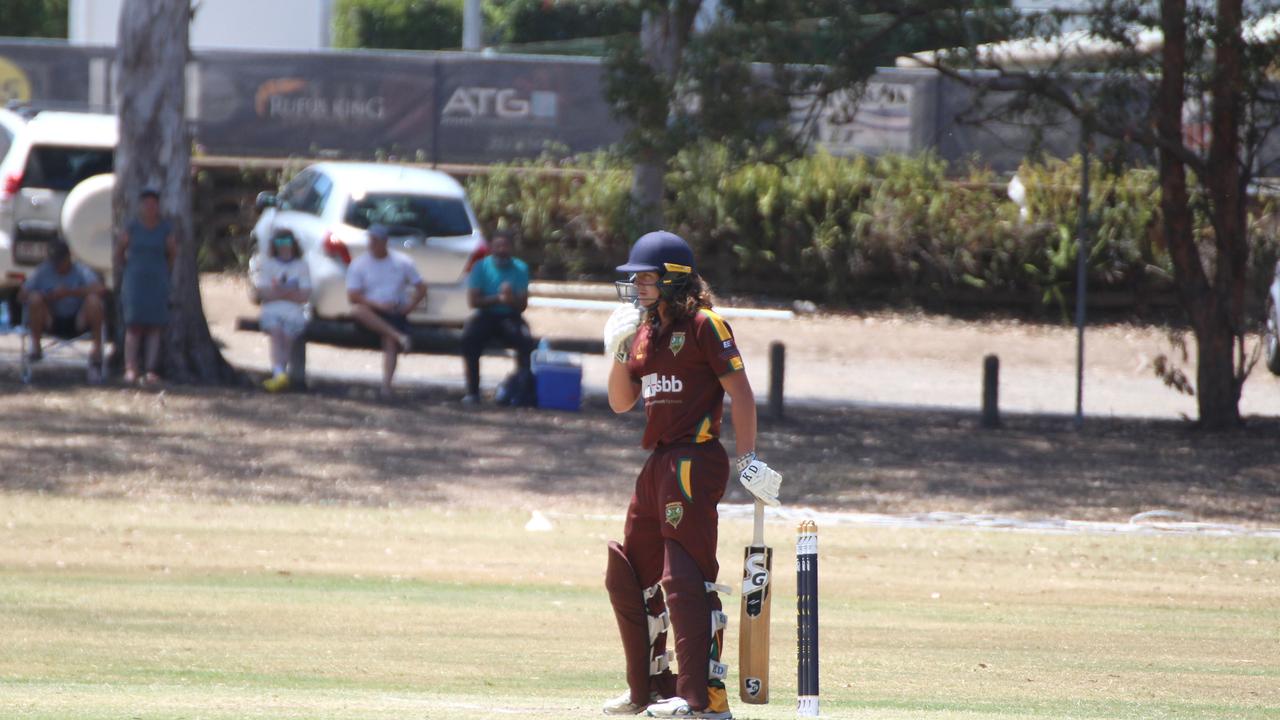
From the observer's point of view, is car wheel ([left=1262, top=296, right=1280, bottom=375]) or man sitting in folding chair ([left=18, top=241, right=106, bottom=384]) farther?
car wheel ([left=1262, top=296, right=1280, bottom=375])

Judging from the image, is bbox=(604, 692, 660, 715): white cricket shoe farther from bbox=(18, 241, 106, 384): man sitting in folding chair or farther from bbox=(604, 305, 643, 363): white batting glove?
bbox=(18, 241, 106, 384): man sitting in folding chair

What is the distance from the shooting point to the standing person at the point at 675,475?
→ 6516 millimetres

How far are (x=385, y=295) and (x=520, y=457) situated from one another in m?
3.14

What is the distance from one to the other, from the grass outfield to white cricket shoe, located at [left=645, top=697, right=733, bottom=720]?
0.37 metres

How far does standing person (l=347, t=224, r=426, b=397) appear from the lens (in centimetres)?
1750

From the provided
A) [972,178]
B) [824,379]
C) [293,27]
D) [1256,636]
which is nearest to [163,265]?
[824,379]

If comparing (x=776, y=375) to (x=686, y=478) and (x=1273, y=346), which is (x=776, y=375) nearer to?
(x=1273, y=346)

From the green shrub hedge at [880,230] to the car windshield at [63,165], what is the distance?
26.2 feet

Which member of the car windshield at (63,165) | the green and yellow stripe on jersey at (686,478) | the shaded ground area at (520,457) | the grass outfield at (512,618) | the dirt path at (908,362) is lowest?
the grass outfield at (512,618)

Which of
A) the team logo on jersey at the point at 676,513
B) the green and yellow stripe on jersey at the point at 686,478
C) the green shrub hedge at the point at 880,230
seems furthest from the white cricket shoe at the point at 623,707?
the green shrub hedge at the point at 880,230

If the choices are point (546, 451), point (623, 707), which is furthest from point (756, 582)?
point (546, 451)

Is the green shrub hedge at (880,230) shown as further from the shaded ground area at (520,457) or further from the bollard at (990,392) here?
the bollard at (990,392)

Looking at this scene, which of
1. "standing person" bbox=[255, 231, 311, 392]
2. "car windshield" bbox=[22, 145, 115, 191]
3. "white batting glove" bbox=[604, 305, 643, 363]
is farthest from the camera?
"car windshield" bbox=[22, 145, 115, 191]

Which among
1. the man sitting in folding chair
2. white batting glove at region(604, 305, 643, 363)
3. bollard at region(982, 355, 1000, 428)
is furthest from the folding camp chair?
white batting glove at region(604, 305, 643, 363)
